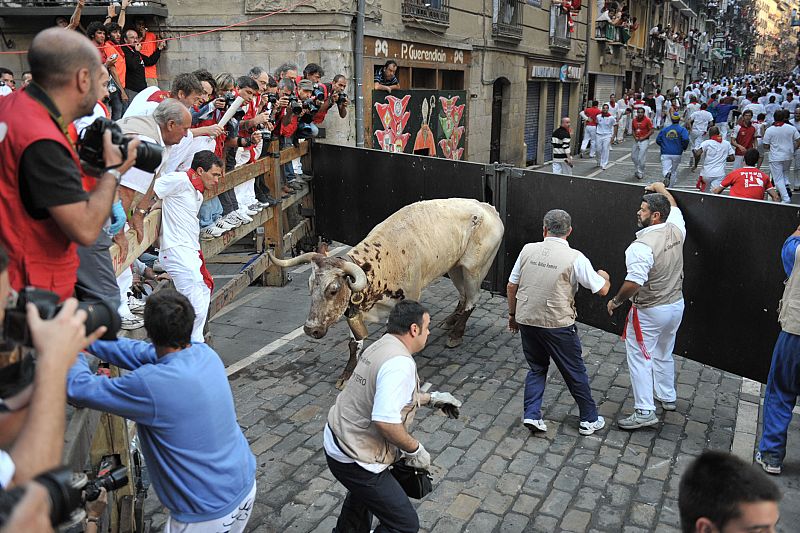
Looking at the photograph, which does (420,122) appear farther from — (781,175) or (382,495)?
(382,495)

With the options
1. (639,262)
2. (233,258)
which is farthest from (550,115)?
(639,262)

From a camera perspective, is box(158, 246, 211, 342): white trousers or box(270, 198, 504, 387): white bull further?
box(270, 198, 504, 387): white bull

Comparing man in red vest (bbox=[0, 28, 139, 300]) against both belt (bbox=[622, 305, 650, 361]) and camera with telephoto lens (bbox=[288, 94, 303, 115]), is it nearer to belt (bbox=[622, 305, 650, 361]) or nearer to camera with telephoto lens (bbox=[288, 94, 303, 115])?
belt (bbox=[622, 305, 650, 361])

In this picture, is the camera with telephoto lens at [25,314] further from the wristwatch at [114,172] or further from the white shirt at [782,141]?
the white shirt at [782,141]

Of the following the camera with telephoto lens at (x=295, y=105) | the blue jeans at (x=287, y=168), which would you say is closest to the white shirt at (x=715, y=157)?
the blue jeans at (x=287, y=168)

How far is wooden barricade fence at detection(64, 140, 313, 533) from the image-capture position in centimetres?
356

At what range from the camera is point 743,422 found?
6535 millimetres

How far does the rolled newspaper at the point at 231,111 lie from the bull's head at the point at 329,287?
2.07 metres

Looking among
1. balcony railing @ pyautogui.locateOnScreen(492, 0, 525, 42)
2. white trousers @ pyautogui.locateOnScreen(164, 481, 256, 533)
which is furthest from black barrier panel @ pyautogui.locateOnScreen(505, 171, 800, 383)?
balcony railing @ pyautogui.locateOnScreen(492, 0, 525, 42)

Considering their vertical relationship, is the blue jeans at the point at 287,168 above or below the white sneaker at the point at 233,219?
above

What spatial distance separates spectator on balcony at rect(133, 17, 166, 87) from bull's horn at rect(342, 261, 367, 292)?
8460mm

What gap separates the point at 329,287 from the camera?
6.81m

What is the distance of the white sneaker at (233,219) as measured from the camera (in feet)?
26.6

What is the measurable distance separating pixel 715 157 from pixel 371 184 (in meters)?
9.96
